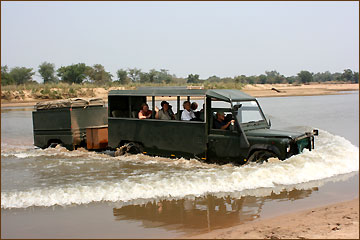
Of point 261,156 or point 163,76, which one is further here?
point 163,76

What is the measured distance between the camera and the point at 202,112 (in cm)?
1092

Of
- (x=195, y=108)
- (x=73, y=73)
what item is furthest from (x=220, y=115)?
(x=73, y=73)

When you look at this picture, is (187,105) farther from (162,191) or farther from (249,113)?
(162,191)

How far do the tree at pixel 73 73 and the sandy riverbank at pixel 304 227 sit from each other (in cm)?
6974

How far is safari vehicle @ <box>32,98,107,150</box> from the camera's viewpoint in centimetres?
1365

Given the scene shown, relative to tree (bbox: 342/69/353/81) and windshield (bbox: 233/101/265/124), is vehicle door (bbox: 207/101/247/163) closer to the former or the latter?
windshield (bbox: 233/101/265/124)

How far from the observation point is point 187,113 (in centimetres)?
1121

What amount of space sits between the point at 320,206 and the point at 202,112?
416 cm

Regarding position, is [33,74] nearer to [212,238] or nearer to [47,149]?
[47,149]

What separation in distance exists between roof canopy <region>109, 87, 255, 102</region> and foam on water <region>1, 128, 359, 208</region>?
5.50 feet

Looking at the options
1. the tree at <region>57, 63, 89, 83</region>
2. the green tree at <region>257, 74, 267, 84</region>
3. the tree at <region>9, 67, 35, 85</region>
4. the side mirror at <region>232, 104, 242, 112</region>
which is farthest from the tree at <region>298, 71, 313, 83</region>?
the side mirror at <region>232, 104, 242, 112</region>

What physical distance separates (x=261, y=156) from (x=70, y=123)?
21.5ft

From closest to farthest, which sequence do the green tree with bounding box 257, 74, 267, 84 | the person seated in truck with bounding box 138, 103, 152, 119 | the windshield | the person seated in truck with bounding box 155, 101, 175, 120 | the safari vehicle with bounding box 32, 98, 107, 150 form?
the windshield < the person seated in truck with bounding box 155, 101, 175, 120 < the person seated in truck with bounding box 138, 103, 152, 119 < the safari vehicle with bounding box 32, 98, 107, 150 < the green tree with bounding box 257, 74, 267, 84

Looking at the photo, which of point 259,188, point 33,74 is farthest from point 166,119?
point 33,74
